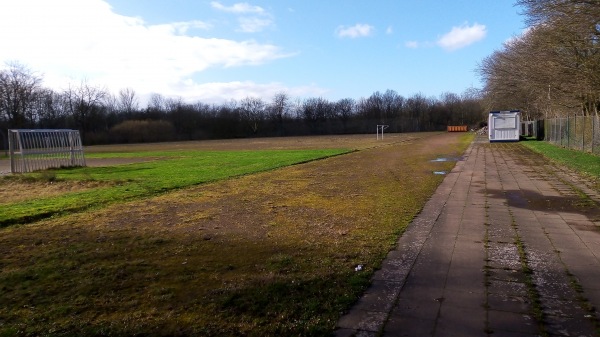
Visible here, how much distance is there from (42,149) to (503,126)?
3569 centimetres

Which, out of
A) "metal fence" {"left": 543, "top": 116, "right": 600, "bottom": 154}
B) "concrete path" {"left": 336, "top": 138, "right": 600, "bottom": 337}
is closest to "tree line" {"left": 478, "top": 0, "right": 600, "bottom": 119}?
"metal fence" {"left": 543, "top": 116, "right": 600, "bottom": 154}

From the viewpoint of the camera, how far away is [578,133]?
23.8 m

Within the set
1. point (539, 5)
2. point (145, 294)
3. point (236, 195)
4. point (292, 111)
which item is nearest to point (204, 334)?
point (145, 294)

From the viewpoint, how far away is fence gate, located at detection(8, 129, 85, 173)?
20578 millimetres

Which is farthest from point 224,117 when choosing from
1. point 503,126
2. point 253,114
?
point 503,126

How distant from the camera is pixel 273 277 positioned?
4.64 metres

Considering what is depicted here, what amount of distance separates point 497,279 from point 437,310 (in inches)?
45.3

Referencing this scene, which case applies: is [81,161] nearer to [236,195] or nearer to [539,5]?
[236,195]

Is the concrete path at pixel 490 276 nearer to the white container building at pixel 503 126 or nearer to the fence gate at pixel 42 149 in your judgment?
the fence gate at pixel 42 149

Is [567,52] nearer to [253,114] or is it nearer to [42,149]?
[42,149]

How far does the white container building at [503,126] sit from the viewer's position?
3859 cm

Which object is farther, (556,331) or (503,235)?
(503,235)

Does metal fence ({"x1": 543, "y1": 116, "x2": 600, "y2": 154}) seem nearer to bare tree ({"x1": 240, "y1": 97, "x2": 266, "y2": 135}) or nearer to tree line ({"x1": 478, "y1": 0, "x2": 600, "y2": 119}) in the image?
tree line ({"x1": 478, "y1": 0, "x2": 600, "y2": 119})

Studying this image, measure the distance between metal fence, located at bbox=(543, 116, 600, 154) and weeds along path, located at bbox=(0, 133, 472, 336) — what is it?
597 inches
